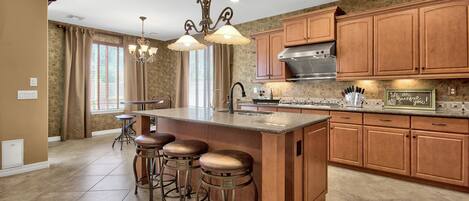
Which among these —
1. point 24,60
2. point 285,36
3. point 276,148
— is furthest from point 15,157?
point 285,36

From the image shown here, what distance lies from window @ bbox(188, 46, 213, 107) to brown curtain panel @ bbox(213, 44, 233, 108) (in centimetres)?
44

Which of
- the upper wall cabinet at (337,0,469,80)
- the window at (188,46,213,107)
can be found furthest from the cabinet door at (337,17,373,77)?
the window at (188,46,213,107)

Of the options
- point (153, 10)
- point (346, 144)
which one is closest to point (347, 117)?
point (346, 144)

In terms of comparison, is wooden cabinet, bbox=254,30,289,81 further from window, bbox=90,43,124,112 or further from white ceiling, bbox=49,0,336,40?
window, bbox=90,43,124,112

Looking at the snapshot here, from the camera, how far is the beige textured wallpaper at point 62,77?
229 inches

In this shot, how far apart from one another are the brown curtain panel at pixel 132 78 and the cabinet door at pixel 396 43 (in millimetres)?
5915

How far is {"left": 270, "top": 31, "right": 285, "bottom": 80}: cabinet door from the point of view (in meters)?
4.89

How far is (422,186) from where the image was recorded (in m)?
3.16

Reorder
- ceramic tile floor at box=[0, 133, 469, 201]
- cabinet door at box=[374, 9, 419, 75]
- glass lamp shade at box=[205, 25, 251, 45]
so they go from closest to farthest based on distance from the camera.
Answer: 1. glass lamp shade at box=[205, 25, 251, 45]
2. ceramic tile floor at box=[0, 133, 469, 201]
3. cabinet door at box=[374, 9, 419, 75]

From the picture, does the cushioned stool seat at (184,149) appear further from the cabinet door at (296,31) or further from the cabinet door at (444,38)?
the cabinet door at (444,38)

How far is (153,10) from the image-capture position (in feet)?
16.3

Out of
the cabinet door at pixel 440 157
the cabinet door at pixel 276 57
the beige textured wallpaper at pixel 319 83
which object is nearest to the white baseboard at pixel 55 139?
the beige textured wallpaper at pixel 319 83

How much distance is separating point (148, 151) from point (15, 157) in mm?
2312

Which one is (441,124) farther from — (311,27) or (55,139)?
(55,139)
